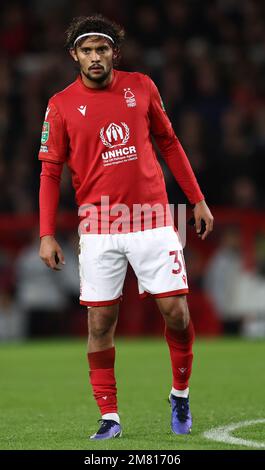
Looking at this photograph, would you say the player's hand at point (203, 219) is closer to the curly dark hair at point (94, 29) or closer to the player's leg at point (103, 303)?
the player's leg at point (103, 303)

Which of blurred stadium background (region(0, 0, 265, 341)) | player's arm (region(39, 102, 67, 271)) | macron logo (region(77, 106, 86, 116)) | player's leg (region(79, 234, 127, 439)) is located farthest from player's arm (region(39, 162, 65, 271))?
blurred stadium background (region(0, 0, 265, 341))

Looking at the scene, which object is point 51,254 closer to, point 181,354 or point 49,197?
point 49,197

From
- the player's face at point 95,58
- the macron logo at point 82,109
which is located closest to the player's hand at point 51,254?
the macron logo at point 82,109

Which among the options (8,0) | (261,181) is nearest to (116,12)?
(8,0)

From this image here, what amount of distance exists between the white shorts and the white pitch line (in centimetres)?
71

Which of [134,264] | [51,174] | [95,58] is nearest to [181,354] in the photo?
[134,264]

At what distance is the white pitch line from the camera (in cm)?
527

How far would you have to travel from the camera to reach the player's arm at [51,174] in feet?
18.5

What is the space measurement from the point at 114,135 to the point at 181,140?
7570 mm

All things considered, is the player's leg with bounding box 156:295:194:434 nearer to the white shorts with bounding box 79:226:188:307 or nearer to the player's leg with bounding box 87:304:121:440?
the white shorts with bounding box 79:226:188:307

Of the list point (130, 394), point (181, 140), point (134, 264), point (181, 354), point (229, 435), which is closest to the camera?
point (229, 435)

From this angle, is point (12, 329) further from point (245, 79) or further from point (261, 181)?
point (245, 79)

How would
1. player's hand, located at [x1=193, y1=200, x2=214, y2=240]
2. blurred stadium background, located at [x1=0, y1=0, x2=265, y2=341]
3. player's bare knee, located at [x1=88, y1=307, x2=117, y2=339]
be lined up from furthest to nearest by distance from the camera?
blurred stadium background, located at [x1=0, y1=0, x2=265, y2=341] → player's hand, located at [x1=193, y1=200, x2=214, y2=240] → player's bare knee, located at [x1=88, y1=307, x2=117, y2=339]

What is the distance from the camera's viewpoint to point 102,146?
565cm
